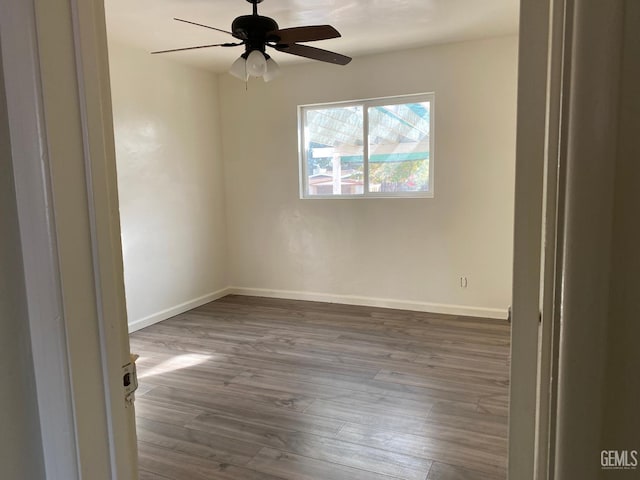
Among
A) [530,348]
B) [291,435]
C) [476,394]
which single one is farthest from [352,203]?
[530,348]

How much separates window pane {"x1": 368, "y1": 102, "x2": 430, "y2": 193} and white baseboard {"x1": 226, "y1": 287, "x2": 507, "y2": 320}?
1231 millimetres

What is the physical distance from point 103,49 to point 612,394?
0.92 m

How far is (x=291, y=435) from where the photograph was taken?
7.76 feet

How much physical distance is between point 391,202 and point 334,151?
3.03 ft

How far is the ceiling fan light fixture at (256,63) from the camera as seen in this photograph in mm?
2760

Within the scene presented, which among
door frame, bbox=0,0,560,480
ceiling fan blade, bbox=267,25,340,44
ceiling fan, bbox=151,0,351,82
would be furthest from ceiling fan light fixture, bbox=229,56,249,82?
door frame, bbox=0,0,560,480

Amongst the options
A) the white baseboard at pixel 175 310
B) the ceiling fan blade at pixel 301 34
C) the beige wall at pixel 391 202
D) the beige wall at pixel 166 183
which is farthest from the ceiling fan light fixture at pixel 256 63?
the white baseboard at pixel 175 310

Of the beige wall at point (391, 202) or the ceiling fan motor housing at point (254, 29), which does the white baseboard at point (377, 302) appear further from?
the ceiling fan motor housing at point (254, 29)

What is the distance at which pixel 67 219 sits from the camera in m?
0.72

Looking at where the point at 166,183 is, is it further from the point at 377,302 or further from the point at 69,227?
the point at 69,227

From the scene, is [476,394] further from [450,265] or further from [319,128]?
[319,128]

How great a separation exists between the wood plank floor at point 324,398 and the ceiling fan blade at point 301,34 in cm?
230

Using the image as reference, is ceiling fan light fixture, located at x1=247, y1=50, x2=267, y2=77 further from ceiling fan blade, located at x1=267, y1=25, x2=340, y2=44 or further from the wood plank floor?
the wood plank floor

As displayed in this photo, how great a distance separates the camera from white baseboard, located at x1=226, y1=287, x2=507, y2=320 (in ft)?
14.5
